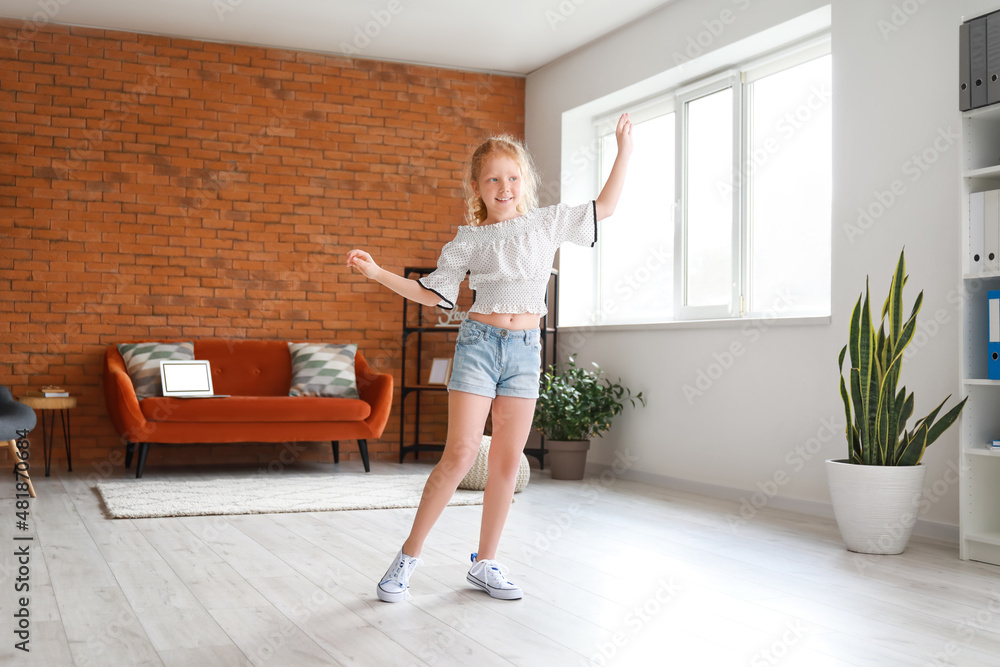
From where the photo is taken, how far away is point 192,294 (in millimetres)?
5797

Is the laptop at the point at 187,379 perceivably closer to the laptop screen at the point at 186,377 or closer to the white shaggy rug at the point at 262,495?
the laptop screen at the point at 186,377

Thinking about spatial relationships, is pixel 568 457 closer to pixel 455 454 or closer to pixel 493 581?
pixel 493 581

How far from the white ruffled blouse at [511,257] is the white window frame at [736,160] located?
2344 mm

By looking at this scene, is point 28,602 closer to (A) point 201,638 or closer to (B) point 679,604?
(A) point 201,638

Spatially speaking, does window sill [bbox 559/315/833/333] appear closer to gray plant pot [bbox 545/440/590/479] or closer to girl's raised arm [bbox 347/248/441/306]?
gray plant pot [bbox 545/440/590/479]

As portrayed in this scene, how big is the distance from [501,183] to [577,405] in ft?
9.33

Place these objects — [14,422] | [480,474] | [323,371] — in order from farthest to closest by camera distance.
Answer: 1. [323,371]
2. [480,474]
3. [14,422]

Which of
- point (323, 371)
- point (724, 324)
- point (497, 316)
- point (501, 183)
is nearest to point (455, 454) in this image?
point (497, 316)

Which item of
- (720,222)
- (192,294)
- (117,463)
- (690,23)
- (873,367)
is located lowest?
(117,463)

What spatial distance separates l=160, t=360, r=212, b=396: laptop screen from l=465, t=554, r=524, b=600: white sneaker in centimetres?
324

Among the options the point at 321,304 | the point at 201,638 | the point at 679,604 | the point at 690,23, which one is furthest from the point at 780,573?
the point at 321,304

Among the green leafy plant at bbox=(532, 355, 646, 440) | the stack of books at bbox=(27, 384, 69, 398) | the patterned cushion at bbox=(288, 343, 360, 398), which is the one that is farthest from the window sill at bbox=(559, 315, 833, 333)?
the stack of books at bbox=(27, 384, 69, 398)

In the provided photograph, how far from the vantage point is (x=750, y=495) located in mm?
4340

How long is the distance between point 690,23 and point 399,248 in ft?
7.94
